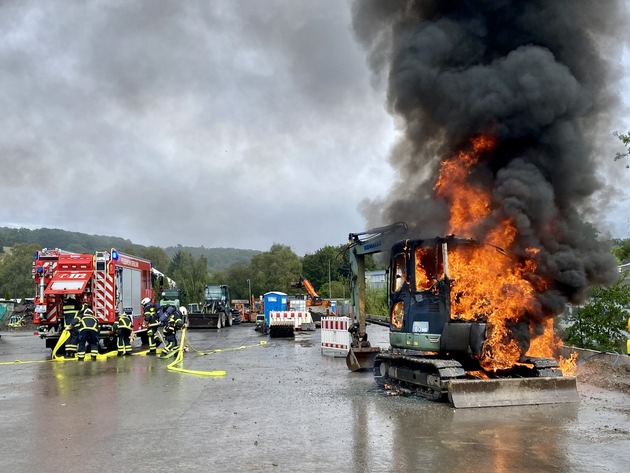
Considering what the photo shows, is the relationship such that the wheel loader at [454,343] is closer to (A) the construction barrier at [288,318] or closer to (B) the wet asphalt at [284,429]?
(B) the wet asphalt at [284,429]

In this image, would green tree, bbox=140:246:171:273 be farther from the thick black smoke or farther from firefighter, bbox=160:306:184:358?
the thick black smoke

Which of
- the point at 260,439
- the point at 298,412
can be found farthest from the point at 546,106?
the point at 260,439

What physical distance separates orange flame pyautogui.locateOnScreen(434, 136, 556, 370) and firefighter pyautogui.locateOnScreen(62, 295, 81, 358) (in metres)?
12.0

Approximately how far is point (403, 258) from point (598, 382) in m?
4.71

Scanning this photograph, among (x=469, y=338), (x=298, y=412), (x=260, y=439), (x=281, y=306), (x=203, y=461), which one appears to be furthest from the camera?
(x=281, y=306)

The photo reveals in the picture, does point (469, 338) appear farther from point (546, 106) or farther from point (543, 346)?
point (546, 106)

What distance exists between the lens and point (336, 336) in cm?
1772

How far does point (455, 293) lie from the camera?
977 centimetres

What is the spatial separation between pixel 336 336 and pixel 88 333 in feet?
23.7

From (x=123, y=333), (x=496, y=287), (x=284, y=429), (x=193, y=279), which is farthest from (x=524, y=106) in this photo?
(x=193, y=279)

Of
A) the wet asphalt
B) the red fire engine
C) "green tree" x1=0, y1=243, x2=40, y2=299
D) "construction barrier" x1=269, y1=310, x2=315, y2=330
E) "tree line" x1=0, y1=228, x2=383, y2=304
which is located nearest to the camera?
the wet asphalt

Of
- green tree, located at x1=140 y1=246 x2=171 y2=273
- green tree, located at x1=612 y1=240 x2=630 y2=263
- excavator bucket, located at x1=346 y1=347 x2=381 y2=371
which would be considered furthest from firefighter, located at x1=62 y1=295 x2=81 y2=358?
green tree, located at x1=140 y1=246 x2=171 y2=273

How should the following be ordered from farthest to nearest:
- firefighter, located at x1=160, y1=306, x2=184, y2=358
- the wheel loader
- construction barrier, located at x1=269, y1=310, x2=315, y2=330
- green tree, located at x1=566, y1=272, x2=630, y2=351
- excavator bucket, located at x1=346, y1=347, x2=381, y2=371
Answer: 1. construction barrier, located at x1=269, y1=310, x2=315, y2=330
2. firefighter, located at x1=160, y1=306, x2=184, y2=358
3. green tree, located at x1=566, y1=272, x2=630, y2=351
4. excavator bucket, located at x1=346, y1=347, x2=381, y2=371
5. the wheel loader

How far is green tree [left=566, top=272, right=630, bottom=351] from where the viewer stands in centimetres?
1489
